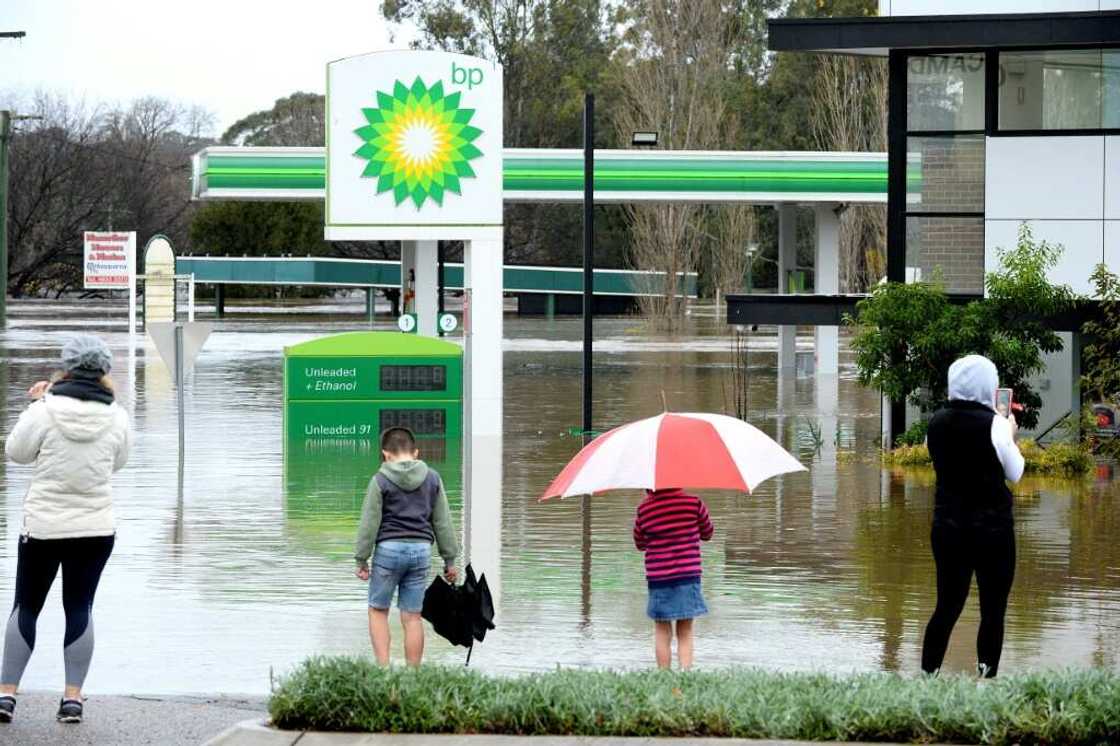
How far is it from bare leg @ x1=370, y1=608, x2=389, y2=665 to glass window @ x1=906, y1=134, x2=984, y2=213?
1423cm

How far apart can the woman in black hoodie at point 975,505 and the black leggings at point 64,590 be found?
3.83m

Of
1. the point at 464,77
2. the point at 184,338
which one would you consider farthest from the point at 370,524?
the point at 464,77

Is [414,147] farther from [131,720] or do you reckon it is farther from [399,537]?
[131,720]

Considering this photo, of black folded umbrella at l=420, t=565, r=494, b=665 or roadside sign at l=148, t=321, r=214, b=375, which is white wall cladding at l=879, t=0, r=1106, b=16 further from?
black folded umbrella at l=420, t=565, r=494, b=665

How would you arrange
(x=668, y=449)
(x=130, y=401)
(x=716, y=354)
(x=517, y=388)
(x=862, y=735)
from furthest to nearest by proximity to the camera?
(x=716, y=354) → (x=517, y=388) → (x=130, y=401) → (x=668, y=449) → (x=862, y=735)

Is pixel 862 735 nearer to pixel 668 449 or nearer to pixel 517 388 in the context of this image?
pixel 668 449

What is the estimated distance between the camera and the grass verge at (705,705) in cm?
713

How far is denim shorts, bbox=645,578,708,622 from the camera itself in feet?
29.3

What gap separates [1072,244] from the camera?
21.6 m

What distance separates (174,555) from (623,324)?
56.8 meters

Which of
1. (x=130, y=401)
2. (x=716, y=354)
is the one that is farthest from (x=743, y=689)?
(x=716, y=354)

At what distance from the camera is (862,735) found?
721 centimetres

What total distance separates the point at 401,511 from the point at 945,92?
47.9ft

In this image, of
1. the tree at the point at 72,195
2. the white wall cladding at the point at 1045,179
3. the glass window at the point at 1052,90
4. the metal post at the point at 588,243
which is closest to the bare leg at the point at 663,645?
the metal post at the point at 588,243
